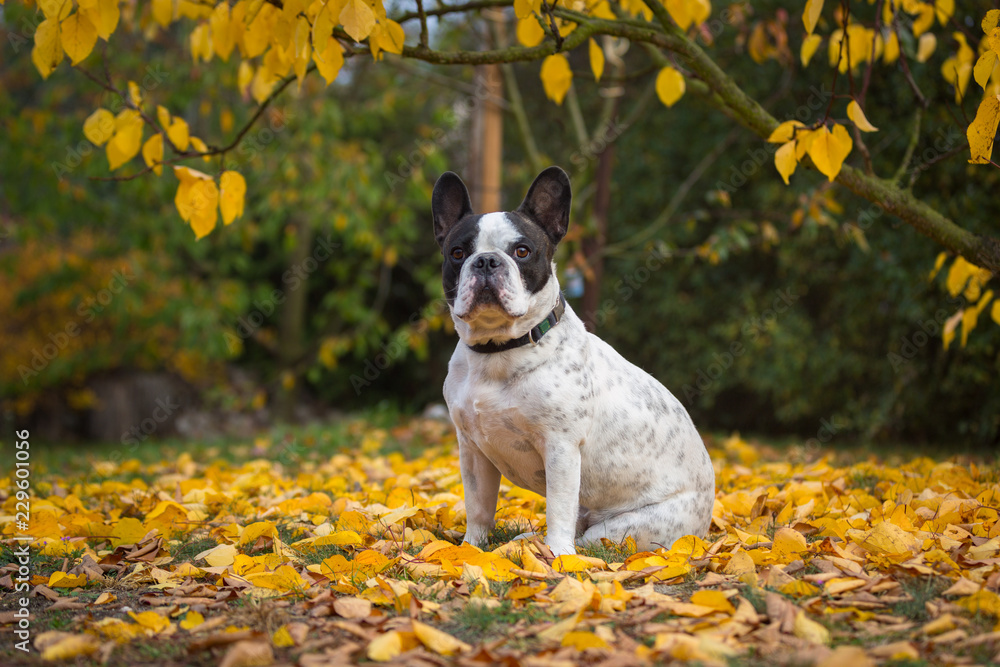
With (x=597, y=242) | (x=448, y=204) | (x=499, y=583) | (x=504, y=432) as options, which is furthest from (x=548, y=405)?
(x=597, y=242)

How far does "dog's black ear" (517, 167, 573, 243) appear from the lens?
3.34 m

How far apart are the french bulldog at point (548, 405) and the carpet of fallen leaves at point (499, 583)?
0.20 meters

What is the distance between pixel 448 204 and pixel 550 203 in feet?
1.48

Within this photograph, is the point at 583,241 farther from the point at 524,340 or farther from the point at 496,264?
the point at 496,264

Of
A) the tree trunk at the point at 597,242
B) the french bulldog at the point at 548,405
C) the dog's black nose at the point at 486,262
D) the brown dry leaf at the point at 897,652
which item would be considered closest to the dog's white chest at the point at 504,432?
the french bulldog at the point at 548,405

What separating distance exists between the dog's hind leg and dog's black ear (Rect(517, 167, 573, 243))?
121cm

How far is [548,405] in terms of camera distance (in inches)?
120

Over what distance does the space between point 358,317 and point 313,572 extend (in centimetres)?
694

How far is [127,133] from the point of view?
11.7 feet

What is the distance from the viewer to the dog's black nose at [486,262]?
3008mm

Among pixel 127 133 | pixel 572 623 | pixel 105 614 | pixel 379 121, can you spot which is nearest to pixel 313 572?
pixel 105 614

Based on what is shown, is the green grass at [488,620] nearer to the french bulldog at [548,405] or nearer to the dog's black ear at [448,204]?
the french bulldog at [548,405]

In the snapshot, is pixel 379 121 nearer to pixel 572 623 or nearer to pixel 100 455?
pixel 100 455

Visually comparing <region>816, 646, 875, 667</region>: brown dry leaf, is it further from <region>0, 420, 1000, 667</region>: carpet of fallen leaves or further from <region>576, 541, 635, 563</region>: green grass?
<region>576, 541, 635, 563</region>: green grass
